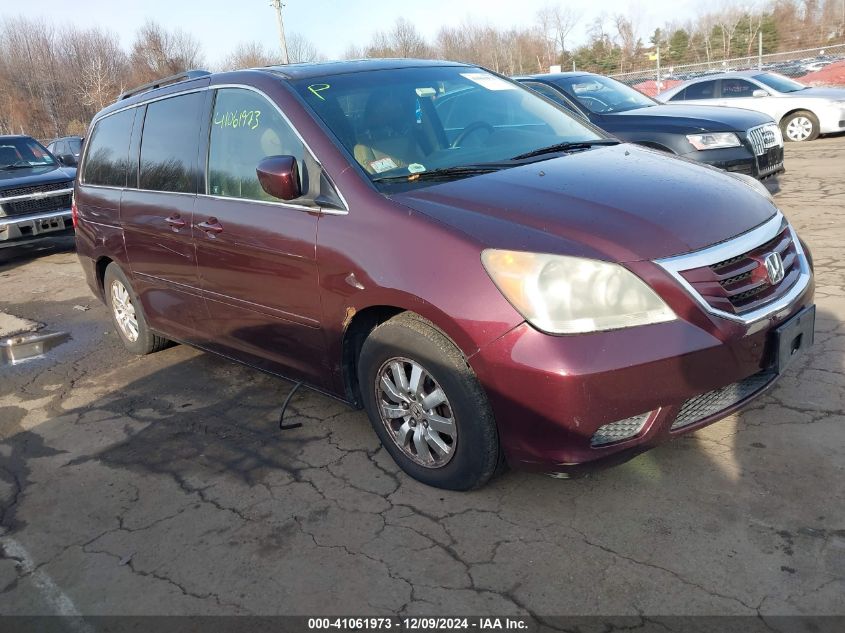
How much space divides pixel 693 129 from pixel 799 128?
757 cm

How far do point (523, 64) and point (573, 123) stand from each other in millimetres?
60103

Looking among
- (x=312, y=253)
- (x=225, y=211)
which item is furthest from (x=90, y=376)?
(x=312, y=253)

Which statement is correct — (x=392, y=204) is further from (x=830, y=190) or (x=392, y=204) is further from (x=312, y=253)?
(x=830, y=190)

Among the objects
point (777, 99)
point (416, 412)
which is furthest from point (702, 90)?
point (416, 412)

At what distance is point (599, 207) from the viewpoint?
2953 millimetres

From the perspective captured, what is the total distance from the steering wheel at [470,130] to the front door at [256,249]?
0.77 metres

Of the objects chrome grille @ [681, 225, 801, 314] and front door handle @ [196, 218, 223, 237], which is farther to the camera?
front door handle @ [196, 218, 223, 237]

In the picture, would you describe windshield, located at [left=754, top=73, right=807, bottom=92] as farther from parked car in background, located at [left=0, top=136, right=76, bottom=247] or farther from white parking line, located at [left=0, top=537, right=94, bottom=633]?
white parking line, located at [left=0, top=537, right=94, bottom=633]

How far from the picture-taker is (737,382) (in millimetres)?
2859

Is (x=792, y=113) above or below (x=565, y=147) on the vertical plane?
below

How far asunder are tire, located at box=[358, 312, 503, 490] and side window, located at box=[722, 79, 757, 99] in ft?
42.2

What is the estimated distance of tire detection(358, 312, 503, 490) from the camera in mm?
2871

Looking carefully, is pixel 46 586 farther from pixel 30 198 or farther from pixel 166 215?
pixel 30 198

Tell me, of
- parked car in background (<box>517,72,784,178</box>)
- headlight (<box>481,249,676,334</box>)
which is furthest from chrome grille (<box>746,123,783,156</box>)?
→ headlight (<box>481,249,676,334</box>)
